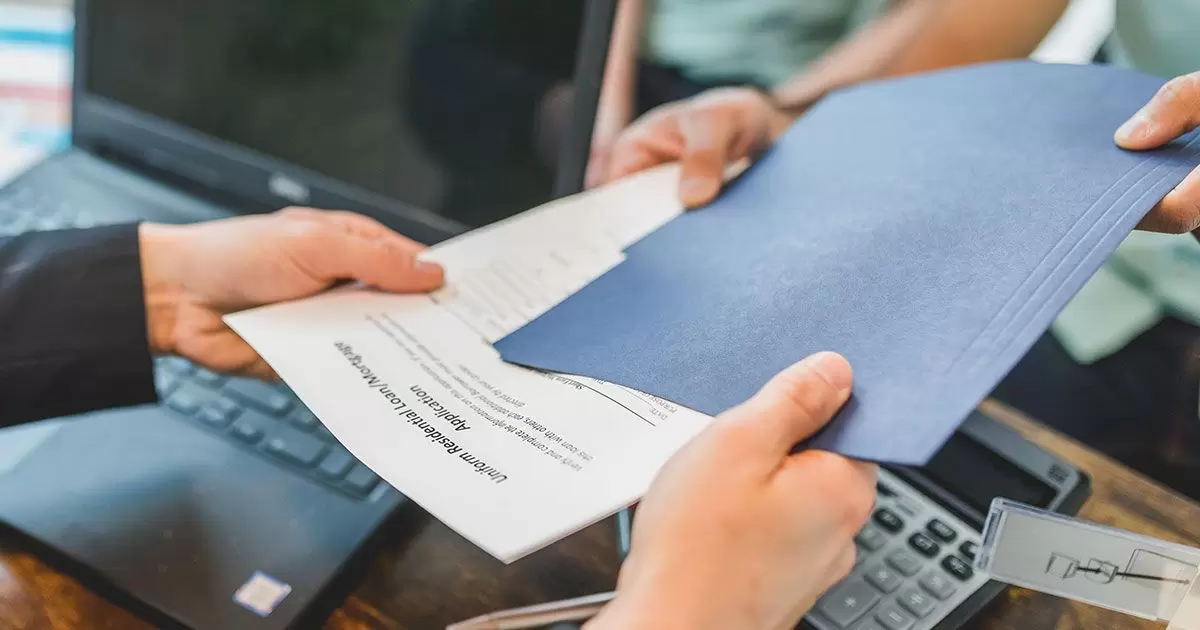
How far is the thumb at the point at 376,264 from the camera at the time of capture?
0.45m

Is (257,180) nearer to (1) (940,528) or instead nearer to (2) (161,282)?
(2) (161,282)

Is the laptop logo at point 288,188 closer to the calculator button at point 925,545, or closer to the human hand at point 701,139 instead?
the human hand at point 701,139

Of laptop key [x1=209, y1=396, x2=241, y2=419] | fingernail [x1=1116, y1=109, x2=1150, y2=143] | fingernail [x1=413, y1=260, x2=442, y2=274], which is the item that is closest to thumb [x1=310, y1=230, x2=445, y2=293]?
fingernail [x1=413, y1=260, x2=442, y2=274]

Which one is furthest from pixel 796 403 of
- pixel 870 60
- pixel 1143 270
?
pixel 870 60

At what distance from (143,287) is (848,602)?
0.38m

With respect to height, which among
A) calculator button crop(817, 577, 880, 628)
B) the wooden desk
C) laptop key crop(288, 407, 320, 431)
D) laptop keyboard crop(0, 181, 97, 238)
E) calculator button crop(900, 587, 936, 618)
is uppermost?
calculator button crop(900, 587, 936, 618)

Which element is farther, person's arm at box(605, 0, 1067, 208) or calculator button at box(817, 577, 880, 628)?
person's arm at box(605, 0, 1067, 208)

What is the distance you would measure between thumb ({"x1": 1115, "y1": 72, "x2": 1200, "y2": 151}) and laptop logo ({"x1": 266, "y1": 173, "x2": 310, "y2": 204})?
495 millimetres

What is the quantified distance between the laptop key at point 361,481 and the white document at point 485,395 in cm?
8

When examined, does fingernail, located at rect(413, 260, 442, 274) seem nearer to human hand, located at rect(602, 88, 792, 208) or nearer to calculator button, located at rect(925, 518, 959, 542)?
human hand, located at rect(602, 88, 792, 208)

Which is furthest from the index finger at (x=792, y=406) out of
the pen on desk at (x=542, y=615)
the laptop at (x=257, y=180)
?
the laptop at (x=257, y=180)

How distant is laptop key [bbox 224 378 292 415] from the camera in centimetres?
50

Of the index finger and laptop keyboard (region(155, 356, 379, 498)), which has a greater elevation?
the index finger

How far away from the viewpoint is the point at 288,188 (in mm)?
641
